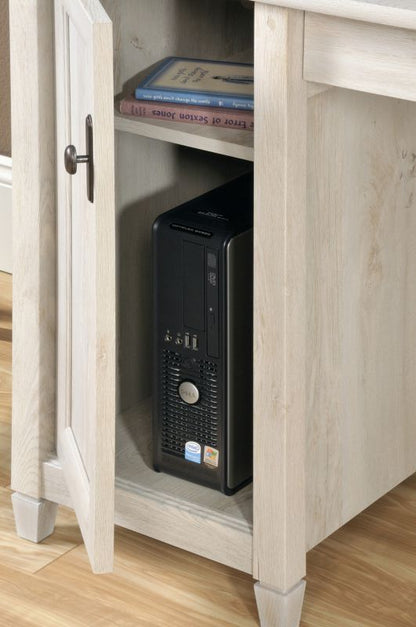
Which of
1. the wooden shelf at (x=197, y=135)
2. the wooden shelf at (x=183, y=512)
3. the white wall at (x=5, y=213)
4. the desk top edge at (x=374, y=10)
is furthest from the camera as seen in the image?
the white wall at (x=5, y=213)

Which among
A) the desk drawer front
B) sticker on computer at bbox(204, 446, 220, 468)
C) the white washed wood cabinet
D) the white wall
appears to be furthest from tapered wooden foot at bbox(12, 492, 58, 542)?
the white wall

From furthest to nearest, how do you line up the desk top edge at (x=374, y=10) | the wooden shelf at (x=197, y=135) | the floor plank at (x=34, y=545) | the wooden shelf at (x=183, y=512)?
the floor plank at (x=34, y=545) → the wooden shelf at (x=183, y=512) → the wooden shelf at (x=197, y=135) → the desk top edge at (x=374, y=10)

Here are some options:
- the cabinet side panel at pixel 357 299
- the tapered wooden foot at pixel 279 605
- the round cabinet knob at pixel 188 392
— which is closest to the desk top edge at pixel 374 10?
the cabinet side panel at pixel 357 299

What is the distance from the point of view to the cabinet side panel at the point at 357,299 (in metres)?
1.34

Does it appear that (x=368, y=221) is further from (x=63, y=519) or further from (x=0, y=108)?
(x=0, y=108)

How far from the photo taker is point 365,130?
1370 mm

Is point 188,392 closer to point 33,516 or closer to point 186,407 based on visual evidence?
point 186,407

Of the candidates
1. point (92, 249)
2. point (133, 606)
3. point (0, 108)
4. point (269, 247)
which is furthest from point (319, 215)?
point (0, 108)

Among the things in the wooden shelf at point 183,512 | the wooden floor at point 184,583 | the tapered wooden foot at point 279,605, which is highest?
the wooden shelf at point 183,512

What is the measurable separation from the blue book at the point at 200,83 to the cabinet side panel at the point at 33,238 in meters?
0.12

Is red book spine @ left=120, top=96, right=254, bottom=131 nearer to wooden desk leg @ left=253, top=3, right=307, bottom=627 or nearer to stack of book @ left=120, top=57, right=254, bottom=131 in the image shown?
stack of book @ left=120, top=57, right=254, bottom=131

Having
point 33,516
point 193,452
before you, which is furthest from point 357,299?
point 33,516

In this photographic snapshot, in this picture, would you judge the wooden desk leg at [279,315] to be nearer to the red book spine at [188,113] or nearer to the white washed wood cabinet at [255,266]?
the white washed wood cabinet at [255,266]

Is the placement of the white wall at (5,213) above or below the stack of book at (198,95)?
below
